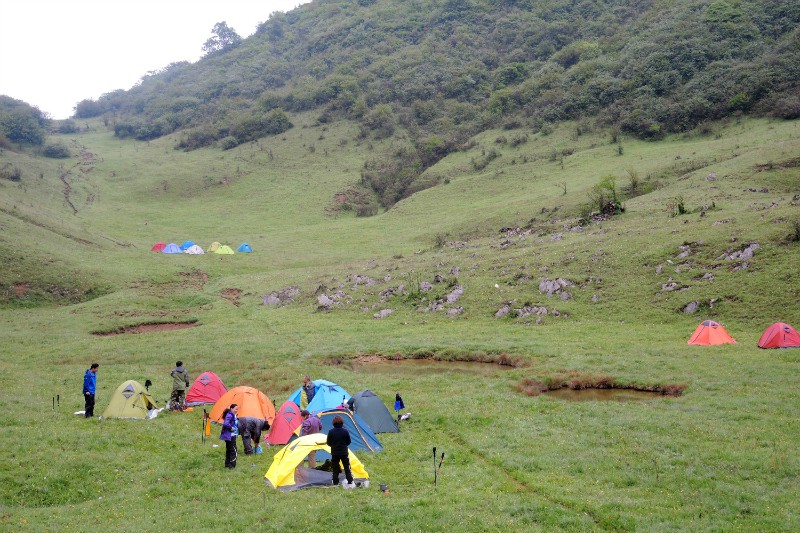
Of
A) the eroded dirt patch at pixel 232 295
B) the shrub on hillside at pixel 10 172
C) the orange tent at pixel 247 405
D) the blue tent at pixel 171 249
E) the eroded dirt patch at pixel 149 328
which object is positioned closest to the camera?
the orange tent at pixel 247 405

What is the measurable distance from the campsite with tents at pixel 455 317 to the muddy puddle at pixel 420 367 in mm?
239

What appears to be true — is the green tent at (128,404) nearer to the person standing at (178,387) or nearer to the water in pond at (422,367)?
the person standing at (178,387)

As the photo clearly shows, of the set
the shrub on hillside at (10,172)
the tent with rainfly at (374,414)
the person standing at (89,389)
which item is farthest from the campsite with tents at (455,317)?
the shrub on hillside at (10,172)

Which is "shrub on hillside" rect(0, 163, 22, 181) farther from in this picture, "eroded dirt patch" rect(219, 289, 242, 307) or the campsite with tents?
"eroded dirt patch" rect(219, 289, 242, 307)

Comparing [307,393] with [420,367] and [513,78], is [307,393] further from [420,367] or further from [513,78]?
[513,78]

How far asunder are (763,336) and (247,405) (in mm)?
23442

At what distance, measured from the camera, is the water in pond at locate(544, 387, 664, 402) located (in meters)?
24.0

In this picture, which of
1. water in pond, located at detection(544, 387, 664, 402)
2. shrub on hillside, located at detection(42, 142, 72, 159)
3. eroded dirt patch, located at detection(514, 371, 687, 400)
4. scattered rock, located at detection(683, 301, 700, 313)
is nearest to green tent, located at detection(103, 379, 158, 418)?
eroded dirt patch, located at detection(514, 371, 687, 400)

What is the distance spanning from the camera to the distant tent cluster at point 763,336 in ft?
86.9

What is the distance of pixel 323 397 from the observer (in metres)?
23.2

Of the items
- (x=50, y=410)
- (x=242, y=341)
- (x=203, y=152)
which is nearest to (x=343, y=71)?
(x=203, y=152)

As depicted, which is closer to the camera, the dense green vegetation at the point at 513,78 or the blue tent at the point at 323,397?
the blue tent at the point at 323,397

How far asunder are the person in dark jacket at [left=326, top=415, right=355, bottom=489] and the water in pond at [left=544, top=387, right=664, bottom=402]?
12.1 metres

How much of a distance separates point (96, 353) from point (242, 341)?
8.58 m
